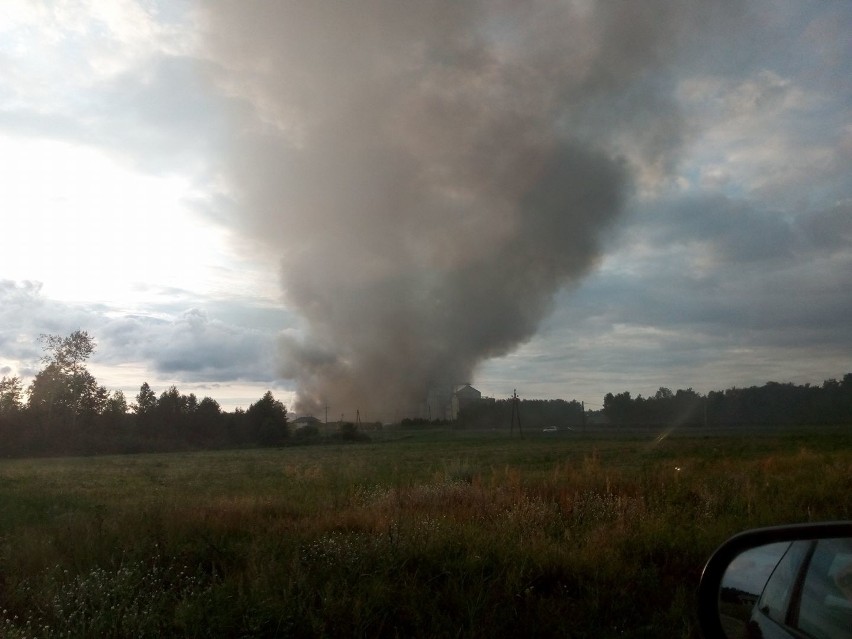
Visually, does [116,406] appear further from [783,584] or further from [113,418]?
[783,584]

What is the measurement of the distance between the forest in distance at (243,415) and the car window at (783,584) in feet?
148

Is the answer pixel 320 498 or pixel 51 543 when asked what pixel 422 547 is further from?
pixel 320 498

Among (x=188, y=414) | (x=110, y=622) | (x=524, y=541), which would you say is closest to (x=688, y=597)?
(x=524, y=541)

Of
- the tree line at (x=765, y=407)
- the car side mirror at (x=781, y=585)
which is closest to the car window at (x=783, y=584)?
the car side mirror at (x=781, y=585)

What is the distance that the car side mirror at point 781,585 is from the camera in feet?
7.93

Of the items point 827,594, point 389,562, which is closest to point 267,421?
point 389,562

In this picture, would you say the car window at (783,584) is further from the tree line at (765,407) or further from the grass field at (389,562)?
the tree line at (765,407)

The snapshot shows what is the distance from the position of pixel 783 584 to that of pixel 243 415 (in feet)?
264

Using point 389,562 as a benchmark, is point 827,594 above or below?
above

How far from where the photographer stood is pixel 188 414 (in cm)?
8069

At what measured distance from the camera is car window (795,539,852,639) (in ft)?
7.62

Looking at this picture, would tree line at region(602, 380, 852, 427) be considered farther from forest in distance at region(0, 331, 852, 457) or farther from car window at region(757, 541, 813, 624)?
car window at region(757, 541, 813, 624)

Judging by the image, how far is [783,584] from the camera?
2773 millimetres

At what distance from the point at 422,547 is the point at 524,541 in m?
1.27
